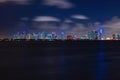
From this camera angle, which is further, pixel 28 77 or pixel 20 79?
pixel 28 77

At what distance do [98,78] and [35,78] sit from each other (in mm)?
6245

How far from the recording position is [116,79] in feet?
89.2

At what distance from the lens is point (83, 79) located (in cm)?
2738

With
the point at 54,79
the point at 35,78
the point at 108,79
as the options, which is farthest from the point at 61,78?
the point at 108,79

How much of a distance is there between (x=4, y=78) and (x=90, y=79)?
824 cm

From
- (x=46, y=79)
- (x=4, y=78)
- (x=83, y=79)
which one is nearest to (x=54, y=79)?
(x=46, y=79)

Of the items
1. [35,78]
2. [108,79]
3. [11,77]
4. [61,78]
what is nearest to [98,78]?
[108,79]

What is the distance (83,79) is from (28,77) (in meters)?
5.66

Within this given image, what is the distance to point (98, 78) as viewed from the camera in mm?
28625

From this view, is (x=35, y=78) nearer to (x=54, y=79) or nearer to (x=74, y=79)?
(x=54, y=79)

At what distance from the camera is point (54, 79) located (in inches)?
1097

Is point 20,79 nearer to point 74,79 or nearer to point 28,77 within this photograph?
point 28,77

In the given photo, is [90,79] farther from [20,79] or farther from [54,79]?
[20,79]

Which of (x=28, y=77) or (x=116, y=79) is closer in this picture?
(x=116, y=79)
